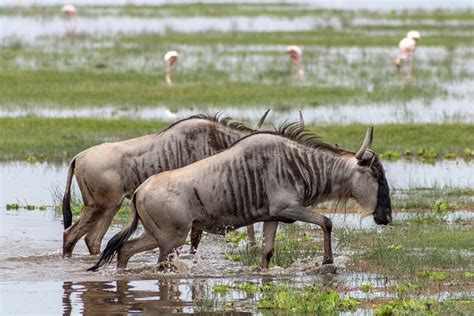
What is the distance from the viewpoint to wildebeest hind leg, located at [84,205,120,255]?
38.9ft

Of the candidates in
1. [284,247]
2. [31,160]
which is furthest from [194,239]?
[31,160]

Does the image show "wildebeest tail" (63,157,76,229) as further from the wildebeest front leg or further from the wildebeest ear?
the wildebeest ear

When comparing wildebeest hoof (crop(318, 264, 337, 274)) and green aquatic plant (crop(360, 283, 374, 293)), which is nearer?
green aquatic plant (crop(360, 283, 374, 293))

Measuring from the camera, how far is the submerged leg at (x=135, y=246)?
10.7 m

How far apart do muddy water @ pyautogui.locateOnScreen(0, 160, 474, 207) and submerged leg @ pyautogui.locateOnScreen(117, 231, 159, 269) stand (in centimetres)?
405

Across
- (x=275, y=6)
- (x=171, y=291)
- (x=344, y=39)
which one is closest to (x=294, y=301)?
(x=171, y=291)

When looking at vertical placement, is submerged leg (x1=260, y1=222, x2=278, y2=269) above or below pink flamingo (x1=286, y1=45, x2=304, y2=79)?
below

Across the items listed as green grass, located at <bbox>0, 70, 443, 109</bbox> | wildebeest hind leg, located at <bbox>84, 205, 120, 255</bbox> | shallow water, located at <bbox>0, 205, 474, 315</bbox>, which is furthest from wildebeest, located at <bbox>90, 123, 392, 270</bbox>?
green grass, located at <bbox>0, 70, 443, 109</bbox>

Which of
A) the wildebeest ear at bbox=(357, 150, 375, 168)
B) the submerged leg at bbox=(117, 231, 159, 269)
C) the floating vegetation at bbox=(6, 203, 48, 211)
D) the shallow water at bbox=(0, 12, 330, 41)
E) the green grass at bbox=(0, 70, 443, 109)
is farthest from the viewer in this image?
the shallow water at bbox=(0, 12, 330, 41)

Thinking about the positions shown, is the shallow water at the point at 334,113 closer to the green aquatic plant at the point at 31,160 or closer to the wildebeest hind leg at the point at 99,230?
the green aquatic plant at the point at 31,160

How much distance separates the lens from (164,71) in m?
29.6

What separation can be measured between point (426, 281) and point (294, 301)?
60.0 inches

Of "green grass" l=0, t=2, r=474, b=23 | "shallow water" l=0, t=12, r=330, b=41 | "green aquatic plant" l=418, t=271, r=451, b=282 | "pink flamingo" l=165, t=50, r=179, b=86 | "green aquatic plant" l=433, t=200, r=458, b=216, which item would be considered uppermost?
"green grass" l=0, t=2, r=474, b=23

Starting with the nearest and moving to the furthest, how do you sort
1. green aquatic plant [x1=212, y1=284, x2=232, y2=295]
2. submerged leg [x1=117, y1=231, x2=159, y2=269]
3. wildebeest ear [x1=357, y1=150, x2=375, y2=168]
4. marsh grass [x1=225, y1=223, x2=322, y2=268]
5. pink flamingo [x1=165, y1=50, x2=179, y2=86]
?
green aquatic plant [x1=212, y1=284, x2=232, y2=295] → submerged leg [x1=117, y1=231, x2=159, y2=269] → wildebeest ear [x1=357, y1=150, x2=375, y2=168] → marsh grass [x1=225, y1=223, x2=322, y2=268] → pink flamingo [x1=165, y1=50, x2=179, y2=86]
